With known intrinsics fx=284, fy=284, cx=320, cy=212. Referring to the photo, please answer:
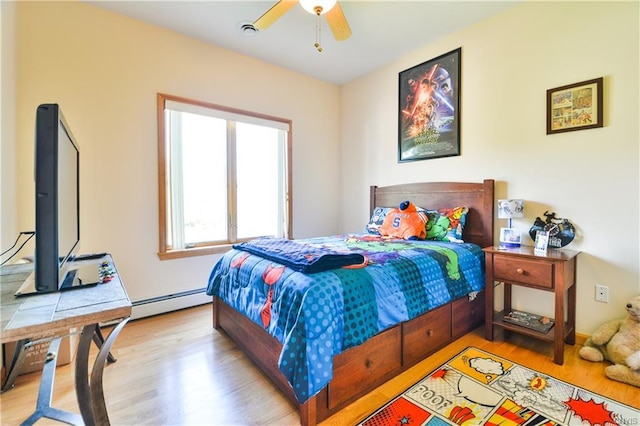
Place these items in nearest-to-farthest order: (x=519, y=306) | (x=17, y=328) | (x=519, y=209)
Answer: (x=17, y=328) < (x=519, y=209) < (x=519, y=306)

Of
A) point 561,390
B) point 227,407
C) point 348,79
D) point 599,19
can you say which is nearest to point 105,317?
point 227,407

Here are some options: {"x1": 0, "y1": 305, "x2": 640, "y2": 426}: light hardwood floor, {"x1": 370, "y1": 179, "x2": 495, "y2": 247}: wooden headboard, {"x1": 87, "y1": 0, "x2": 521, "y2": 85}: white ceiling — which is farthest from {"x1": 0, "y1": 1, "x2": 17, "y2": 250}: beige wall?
{"x1": 370, "y1": 179, "x2": 495, "y2": 247}: wooden headboard

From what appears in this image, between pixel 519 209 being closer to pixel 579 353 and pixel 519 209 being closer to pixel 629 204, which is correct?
pixel 629 204

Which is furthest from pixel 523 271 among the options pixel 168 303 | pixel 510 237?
pixel 168 303

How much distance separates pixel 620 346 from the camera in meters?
1.82

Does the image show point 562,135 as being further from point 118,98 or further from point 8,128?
point 8,128

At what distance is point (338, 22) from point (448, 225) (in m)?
1.95

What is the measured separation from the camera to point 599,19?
2.05 meters

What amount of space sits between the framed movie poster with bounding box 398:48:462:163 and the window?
1463 millimetres

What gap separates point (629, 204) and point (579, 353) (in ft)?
3.61

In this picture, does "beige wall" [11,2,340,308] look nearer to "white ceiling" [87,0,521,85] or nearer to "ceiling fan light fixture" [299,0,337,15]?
"white ceiling" [87,0,521,85]

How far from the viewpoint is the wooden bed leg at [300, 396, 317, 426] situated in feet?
4.49

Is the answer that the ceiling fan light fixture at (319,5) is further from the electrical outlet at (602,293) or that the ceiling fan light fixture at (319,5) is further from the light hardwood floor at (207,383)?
the electrical outlet at (602,293)

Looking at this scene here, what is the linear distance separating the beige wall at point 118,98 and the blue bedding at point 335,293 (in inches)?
38.6
